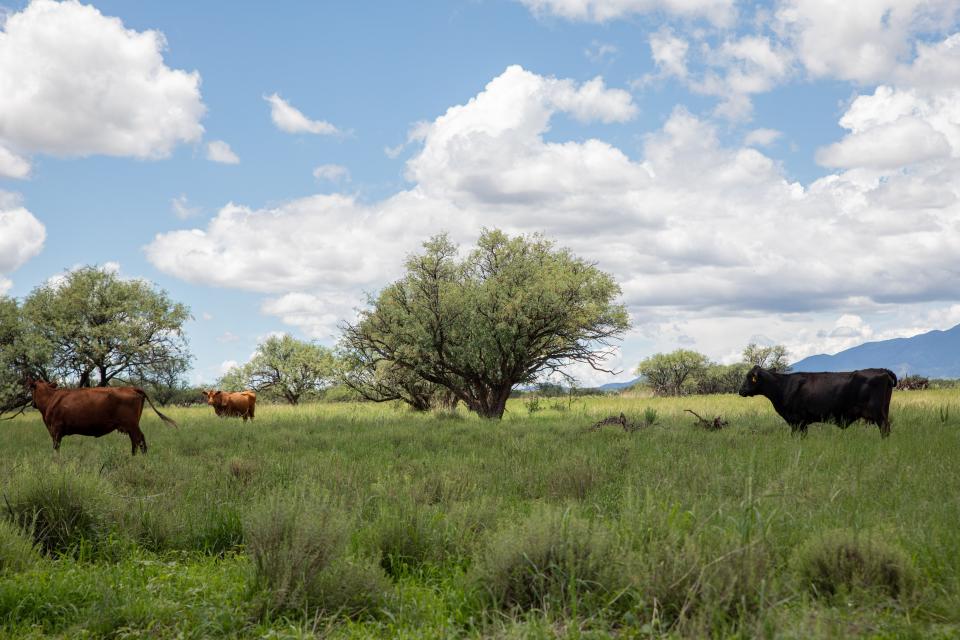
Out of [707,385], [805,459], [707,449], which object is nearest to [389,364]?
[707,449]

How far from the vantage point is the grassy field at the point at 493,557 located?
152 inches

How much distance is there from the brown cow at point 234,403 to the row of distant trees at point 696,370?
6227cm

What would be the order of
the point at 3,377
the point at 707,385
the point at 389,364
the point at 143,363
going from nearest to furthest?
1. the point at 389,364
2. the point at 3,377
3. the point at 143,363
4. the point at 707,385

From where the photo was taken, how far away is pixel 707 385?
84.6m

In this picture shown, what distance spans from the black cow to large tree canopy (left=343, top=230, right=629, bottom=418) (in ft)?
31.5

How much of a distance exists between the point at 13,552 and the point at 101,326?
40.4m

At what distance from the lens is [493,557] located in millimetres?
4453

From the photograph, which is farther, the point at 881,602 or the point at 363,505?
the point at 363,505

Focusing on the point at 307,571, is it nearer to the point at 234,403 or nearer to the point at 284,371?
the point at 234,403

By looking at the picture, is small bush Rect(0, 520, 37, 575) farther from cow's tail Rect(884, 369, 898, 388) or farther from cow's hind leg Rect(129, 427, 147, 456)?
cow's tail Rect(884, 369, 898, 388)

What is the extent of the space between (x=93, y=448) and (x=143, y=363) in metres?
31.7

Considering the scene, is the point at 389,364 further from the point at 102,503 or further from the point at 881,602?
the point at 881,602

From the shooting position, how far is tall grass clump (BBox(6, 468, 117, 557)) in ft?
19.3

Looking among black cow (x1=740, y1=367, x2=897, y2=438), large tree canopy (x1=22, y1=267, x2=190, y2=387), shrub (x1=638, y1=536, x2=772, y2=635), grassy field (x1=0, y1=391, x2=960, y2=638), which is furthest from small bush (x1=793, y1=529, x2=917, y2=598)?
large tree canopy (x1=22, y1=267, x2=190, y2=387)
